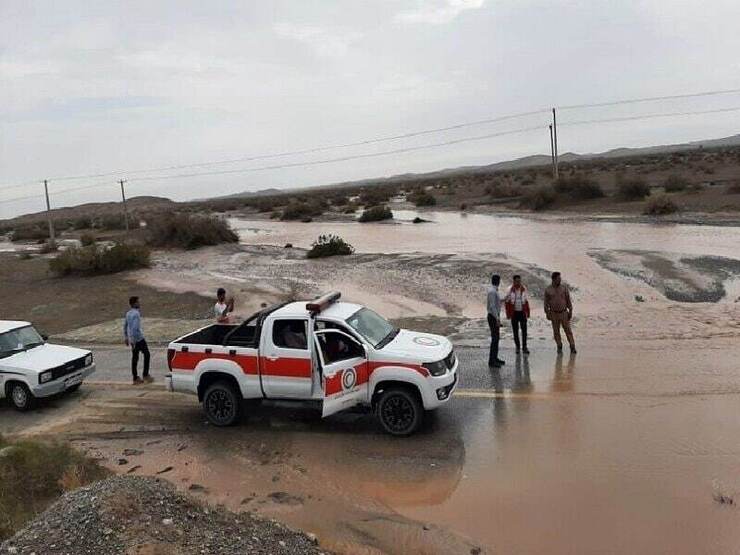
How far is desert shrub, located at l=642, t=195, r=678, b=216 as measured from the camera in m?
38.2

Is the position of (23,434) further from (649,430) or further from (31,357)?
(649,430)

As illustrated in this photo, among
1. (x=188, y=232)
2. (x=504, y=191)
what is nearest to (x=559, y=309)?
(x=188, y=232)

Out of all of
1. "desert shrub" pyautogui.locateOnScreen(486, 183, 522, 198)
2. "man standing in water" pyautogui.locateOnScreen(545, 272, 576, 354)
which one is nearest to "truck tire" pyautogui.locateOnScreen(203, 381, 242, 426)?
"man standing in water" pyautogui.locateOnScreen(545, 272, 576, 354)

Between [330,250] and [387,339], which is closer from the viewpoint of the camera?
[387,339]

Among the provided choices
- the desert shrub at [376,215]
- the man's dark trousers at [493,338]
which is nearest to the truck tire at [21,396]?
the man's dark trousers at [493,338]

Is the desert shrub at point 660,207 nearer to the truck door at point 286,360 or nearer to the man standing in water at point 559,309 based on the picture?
the man standing in water at point 559,309

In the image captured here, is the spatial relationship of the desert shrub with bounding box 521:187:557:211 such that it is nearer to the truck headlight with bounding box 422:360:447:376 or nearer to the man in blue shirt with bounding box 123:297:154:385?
the man in blue shirt with bounding box 123:297:154:385

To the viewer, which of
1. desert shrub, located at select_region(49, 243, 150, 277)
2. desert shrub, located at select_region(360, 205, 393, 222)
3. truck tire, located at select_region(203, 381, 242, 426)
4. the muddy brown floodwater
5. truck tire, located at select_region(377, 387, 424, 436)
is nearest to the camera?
Result: the muddy brown floodwater

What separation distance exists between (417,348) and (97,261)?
2558 centimetres

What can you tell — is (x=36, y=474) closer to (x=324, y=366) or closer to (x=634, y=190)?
(x=324, y=366)

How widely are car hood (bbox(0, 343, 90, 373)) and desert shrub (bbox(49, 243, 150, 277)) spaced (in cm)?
1921

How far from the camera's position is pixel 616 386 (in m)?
10.6

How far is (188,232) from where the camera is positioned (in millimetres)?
42906

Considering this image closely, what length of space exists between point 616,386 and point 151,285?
67.3ft
